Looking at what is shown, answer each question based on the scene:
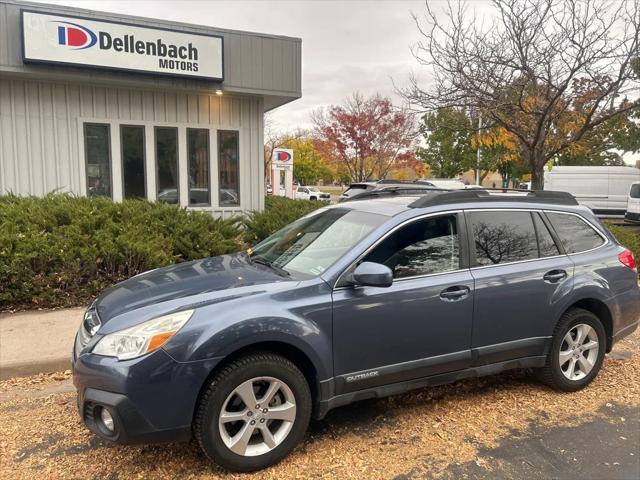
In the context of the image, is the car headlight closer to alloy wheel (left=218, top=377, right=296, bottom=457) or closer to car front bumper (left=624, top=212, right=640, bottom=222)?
alloy wheel (left=218, top=377, right=296, bottom=457)

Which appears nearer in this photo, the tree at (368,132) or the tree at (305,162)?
the tree at (368,132)

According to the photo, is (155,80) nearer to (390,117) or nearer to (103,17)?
(103,17)

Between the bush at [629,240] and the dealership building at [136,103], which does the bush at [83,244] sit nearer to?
the dealership building at [136,103]

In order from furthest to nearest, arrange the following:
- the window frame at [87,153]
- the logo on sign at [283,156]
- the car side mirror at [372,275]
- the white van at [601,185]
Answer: the logo on sign at [283,156]
the white van at [601,185]
the window frame at [87,153]
the car side mirror at [372,275]

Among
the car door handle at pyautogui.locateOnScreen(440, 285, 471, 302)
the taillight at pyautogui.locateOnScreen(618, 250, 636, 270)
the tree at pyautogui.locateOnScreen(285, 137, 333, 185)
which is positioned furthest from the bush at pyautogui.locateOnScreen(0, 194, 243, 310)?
the tree at pyautogui.locateOnScreen(285, 137, 333, 185)

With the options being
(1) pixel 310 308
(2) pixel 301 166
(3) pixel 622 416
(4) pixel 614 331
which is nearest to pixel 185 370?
(1) pixel 310 308

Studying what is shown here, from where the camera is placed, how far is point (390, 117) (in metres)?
25.3

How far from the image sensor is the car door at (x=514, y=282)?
12.2 feet

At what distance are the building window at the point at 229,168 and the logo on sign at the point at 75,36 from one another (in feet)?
10.8

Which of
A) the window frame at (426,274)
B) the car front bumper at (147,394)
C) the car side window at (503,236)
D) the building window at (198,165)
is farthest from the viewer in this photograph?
the building window at (198,165)

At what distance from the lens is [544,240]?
4.14m

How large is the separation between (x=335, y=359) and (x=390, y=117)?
2344 centimetres

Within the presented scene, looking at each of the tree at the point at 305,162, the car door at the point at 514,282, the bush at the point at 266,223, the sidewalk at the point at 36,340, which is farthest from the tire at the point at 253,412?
the tree at the point at 305,162

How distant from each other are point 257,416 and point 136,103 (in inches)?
373
